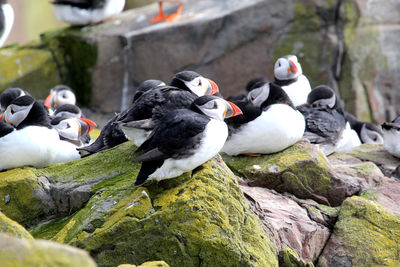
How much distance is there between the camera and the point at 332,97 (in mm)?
7344

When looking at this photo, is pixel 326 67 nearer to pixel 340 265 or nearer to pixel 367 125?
pixel 367 125

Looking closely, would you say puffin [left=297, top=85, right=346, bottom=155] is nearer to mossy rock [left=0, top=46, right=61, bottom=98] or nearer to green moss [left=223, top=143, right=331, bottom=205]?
green moss [left=223, top=143, right=331, bottom=205]

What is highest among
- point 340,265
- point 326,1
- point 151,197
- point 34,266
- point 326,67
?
point 34,266

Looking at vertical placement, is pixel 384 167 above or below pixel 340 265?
below

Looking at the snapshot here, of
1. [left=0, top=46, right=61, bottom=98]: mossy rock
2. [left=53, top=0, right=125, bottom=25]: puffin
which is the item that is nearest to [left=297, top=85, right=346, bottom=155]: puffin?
[left=53, top=0, right=125, bottom=25]: puffin

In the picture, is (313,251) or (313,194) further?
(313,194)

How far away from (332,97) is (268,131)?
6.63 ft

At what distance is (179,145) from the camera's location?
13.8 ft

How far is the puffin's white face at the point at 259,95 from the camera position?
5.81m

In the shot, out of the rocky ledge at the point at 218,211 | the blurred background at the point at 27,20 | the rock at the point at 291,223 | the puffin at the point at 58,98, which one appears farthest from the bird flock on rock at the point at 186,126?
the blurred background at the point at 27,20

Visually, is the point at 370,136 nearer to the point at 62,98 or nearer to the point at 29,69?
the point at 62,98

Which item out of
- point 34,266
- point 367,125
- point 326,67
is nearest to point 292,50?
point 326,67

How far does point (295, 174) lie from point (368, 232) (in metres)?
0.78

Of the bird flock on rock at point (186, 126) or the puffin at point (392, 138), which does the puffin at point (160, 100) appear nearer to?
the bird flock on rock at point (186, 126)
